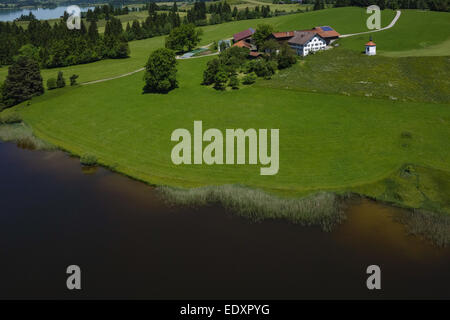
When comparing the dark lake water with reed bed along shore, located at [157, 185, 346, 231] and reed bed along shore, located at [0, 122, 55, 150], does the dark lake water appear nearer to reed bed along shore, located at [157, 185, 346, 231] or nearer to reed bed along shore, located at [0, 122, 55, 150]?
reed bed along shore, located at [157, 185, 346, 231]

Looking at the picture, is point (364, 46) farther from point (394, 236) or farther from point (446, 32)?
point (394, 236)

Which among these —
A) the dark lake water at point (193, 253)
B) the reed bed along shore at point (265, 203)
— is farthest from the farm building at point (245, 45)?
the dark lake water at point (193, 253)

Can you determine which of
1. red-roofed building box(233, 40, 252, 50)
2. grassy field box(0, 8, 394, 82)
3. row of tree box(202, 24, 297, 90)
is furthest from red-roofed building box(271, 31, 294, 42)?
grassy field box(0, 8, 394, 82)

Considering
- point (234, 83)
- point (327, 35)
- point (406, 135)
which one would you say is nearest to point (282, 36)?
point (327, 35)

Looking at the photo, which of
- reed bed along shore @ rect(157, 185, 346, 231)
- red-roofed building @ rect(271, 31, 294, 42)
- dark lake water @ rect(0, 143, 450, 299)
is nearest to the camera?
dark lake water @ rect(0, 143, 450, 299)

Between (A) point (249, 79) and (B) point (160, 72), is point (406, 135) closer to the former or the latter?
(A) point (249, 79)

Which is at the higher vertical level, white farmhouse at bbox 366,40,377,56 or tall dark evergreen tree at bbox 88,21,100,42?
tall dark evergreen tree at bbox 88,21,100,42
